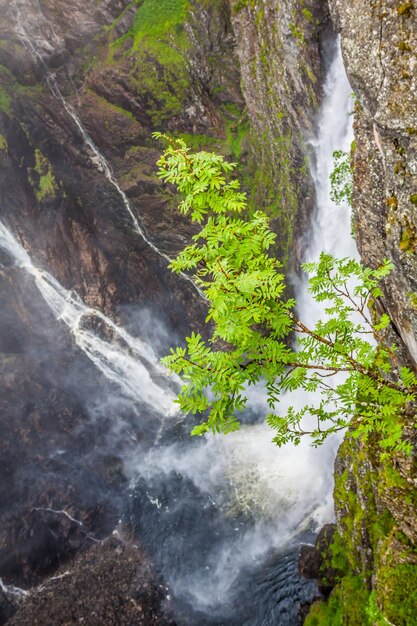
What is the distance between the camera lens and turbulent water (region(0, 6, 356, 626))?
17.2 metres

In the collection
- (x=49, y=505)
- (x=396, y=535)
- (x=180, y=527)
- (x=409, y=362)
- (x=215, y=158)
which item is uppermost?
(x=409, y=362)

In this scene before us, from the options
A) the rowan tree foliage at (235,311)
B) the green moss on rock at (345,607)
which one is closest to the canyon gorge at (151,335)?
the green moss on rock at (345,607)

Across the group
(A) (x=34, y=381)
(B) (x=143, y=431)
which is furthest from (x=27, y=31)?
(B) (x=143, y=431)

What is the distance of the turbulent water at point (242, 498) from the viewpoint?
17234 mm

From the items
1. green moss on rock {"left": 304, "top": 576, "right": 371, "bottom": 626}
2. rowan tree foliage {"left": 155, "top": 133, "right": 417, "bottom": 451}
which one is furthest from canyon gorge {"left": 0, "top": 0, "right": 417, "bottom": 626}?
rowan tree foliage {"left": 155, "top": 133, "right": 417, "bottom": 451}

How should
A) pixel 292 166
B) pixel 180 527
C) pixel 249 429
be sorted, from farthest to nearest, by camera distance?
pixel 249 429
pixel 180 527
pixel 292 166

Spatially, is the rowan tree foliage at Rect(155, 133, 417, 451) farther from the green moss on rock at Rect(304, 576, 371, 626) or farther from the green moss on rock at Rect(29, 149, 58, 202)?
the green moss on rock at Rect(29, 149, 58, 202)

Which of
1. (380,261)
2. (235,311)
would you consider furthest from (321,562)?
(235,311)

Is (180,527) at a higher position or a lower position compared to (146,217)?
lower

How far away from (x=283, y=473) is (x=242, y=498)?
229cm

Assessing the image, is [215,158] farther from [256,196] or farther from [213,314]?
[256,196]

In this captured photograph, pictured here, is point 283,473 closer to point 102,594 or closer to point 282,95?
point 102,594

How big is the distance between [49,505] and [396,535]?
66.5 feet

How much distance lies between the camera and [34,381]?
90.9 feet
